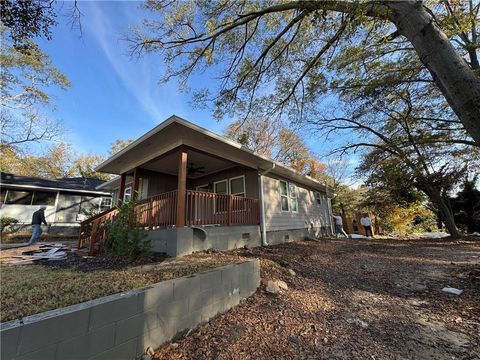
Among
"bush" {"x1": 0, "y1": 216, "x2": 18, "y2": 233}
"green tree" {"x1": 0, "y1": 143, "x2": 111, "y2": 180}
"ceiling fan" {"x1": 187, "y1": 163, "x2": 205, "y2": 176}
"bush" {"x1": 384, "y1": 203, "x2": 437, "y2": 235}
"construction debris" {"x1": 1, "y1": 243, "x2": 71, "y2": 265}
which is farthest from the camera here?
"green tree" {"x1": 0, "y1": 143, "x2": 111, "y2": 180}

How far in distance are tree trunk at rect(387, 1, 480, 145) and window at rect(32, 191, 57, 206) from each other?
21053 millimetres

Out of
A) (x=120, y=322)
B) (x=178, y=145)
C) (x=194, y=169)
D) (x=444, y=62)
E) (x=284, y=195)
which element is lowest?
(x=120, y=322)

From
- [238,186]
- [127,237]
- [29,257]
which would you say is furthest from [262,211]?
[29,257]

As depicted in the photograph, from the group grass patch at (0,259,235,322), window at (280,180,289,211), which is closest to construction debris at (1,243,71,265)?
grass patch at (0,259,235,322)

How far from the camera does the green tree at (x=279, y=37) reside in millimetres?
4848

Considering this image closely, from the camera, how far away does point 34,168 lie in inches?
1045

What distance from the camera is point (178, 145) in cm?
705

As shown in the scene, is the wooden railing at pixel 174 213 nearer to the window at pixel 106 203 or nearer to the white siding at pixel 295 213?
the white siding at pixel 295 213

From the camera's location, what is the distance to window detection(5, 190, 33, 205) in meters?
15.4

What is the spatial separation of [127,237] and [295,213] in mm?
8264

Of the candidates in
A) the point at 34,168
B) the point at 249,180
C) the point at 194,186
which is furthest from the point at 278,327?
the point at 34,168

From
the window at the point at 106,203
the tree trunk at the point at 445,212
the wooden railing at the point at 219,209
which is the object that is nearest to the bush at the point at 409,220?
the tree trunk at the point at 445,212

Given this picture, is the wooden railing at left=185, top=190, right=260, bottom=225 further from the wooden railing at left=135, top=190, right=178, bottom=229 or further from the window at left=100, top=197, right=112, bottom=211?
the window at left=100, top=197, right=112, bottom=211

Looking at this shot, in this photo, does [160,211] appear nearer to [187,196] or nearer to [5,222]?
[187,196]
